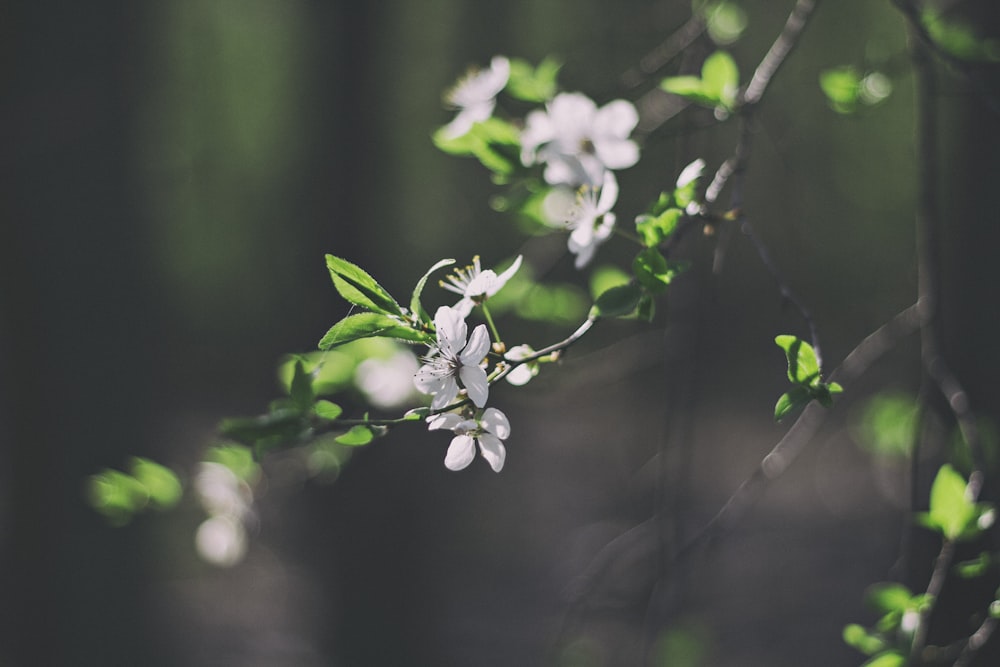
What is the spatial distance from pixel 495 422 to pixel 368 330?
12cm

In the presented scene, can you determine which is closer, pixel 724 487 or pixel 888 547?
pixel 888 547

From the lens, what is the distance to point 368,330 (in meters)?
0.59

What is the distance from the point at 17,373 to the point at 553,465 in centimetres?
474

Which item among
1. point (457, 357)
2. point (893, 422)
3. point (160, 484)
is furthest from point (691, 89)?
point (893, 422)

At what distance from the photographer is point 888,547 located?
4.82m

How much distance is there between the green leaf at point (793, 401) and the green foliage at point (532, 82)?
0.53 meters

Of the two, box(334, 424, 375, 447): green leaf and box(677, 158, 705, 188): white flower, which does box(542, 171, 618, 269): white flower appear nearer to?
box(677, 158, 705, 188): white flower

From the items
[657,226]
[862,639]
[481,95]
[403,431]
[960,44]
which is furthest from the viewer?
[403,431]

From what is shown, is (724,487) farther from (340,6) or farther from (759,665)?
(340,6)

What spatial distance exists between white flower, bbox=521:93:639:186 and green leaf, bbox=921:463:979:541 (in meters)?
0.48

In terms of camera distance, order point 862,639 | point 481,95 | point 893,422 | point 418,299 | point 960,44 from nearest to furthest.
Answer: point 418,299 < point 862,639 < point 481,95 < point 960,44 < point 893,422

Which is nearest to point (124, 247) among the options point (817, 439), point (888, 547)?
point (888, 547)

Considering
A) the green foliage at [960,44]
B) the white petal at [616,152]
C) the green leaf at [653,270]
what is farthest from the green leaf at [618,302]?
the green foliage at [960,44]

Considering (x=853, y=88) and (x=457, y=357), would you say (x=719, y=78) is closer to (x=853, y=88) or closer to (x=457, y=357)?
(x=853, y=88)
